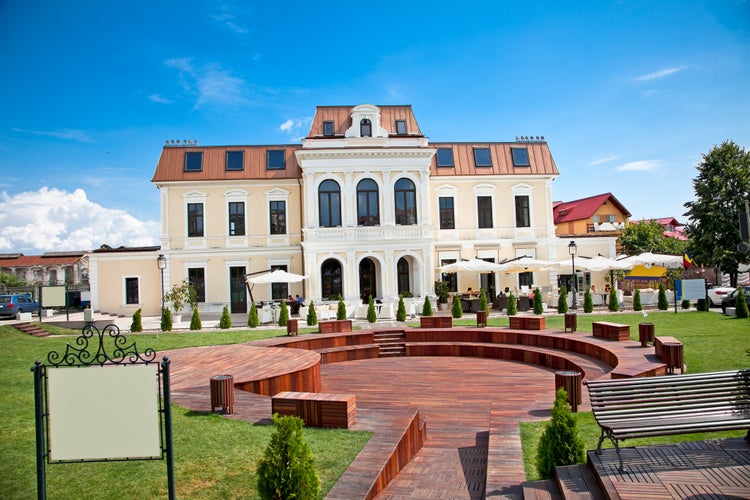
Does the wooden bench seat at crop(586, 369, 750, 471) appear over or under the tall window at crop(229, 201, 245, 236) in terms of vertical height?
under

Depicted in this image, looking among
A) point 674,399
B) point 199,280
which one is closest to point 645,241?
point 199,280

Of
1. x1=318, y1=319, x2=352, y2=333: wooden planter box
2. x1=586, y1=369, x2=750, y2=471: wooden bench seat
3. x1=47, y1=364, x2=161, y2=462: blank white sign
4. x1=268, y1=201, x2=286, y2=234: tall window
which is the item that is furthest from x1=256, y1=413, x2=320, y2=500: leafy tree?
x1=268, y1=201, x2=286, y2=234: tall window

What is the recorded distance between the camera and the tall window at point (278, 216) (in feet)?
102

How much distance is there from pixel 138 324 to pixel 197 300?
867 cm

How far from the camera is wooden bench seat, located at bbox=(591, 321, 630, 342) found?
1484 cm

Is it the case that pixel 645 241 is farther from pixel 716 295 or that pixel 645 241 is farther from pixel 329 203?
pixel 329 203

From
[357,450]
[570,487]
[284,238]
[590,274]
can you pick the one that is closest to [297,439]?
[357,450]

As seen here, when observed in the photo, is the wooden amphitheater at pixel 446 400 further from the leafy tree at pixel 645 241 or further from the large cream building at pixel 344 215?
the leafy tree at pixel 645 241

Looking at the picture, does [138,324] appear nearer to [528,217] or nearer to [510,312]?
[510,312]

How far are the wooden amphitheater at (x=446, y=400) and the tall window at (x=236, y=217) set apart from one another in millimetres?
13910

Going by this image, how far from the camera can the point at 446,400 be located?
1120 cm

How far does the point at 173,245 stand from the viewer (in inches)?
1196

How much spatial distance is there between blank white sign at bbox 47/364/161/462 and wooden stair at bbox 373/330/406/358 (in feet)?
44.5

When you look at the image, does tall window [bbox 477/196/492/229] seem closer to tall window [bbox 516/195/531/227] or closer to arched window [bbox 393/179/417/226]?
tall window [bbox 516/195/531/227]
